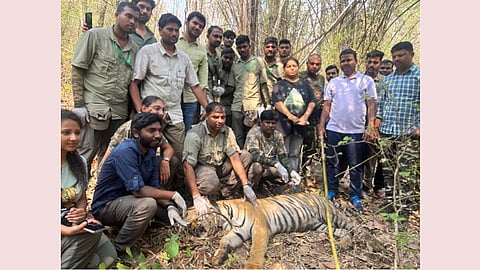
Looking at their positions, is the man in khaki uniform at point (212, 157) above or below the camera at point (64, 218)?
above

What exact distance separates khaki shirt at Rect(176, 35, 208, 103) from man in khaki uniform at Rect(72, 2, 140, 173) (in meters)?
0.89

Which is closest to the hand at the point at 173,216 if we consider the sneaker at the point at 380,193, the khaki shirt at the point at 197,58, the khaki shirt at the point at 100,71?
the khaki shirt at the point at 100,71

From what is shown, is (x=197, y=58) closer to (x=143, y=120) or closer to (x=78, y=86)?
(x=78, y=86)

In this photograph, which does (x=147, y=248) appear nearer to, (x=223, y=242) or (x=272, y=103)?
(x=223, y=242)

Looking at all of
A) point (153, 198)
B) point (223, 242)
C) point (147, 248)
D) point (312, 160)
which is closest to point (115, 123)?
point (153, 198)

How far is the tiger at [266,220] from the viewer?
3301 millimetres

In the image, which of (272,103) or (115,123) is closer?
(115,123)

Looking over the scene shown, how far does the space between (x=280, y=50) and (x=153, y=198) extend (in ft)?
10.5

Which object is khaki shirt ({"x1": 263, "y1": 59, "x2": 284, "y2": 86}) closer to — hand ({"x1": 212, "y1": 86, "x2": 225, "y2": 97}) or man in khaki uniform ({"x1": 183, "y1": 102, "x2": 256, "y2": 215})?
hand ({"x1": 212, "y1": 86, "x2": 225, "y2": 97})

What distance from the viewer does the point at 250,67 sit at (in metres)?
5.12

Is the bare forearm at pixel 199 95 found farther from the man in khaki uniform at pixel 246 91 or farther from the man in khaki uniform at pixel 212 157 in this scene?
the man in khaki uniform at pixel 246 91

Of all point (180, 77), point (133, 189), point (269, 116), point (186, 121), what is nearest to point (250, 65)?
point (269, 116)

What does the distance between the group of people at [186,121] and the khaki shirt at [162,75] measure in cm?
1

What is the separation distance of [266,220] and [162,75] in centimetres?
188
